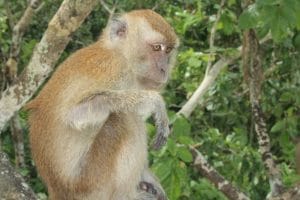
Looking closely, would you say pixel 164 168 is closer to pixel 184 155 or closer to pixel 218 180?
pixel 184 155

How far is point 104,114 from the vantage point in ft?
15.2

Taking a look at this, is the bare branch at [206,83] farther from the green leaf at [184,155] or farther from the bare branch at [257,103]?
the green leaf at [184,155]

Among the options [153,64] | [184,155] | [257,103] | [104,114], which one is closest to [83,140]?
[104,114]

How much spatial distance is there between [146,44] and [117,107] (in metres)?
0.69

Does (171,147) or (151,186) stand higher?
(171,147)

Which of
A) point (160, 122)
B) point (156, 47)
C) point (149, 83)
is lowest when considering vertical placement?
point (160, 122)

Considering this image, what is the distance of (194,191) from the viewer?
20.9 feet

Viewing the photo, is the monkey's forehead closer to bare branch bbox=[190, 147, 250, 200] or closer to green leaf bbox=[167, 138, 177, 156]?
green leaf bbox=[167, 138, 177, 156]

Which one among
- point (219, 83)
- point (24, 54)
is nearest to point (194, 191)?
point (219, 83)

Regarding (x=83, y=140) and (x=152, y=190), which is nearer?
(x=83, y=140)

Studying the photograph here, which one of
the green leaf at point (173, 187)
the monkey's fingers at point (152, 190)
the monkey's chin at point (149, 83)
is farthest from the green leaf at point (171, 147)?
the monkey's chin at point (149, 83)

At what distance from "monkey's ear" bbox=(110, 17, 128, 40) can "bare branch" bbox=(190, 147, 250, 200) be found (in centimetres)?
134

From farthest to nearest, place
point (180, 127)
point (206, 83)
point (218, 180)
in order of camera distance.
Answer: point (206, 83), point (218, 180), point (180, 127)

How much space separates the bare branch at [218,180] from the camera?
5.95 m
